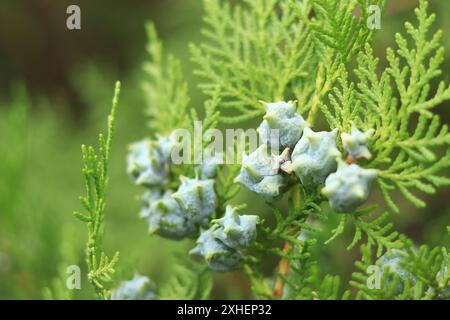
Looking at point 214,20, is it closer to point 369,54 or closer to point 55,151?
point 369,54

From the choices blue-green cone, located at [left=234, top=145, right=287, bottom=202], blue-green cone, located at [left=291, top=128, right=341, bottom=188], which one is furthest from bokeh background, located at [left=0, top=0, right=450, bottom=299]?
blue-green cone, located at [left=291, top=128, right=341, bottom=188]

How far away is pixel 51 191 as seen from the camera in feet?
9.84

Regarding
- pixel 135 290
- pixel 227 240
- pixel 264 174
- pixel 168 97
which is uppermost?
pixel 168 97

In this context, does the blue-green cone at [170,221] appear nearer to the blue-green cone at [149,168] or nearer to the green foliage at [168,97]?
the blue-green cone at [149,168]

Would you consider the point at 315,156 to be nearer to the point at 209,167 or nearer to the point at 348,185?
the point at 348,185

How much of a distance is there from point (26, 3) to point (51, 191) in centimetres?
181

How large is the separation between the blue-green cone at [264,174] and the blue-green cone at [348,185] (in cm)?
13

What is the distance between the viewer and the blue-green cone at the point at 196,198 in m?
1.25

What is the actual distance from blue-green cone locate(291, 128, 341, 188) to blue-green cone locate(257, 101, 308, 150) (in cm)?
5

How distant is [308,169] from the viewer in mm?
1060

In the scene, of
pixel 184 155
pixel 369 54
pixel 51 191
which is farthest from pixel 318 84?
pixel 51 191

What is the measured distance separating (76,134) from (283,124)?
2.46 meters

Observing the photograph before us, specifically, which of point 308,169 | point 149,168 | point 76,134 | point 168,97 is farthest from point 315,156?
point 76,134

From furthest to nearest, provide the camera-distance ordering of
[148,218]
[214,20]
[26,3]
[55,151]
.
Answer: [26,3]
[55,151]
[214,20]
[148,218]
